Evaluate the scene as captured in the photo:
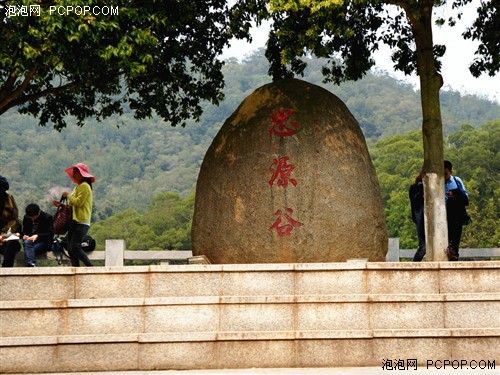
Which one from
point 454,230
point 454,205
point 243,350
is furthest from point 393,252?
point 243,350

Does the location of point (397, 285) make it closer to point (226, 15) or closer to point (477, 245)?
point (226, 15)

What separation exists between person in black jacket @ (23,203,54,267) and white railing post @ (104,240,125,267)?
1232 millimetres

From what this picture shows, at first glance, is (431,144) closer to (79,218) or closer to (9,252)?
(79,218)

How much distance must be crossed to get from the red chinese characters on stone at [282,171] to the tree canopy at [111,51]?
95.4 inches

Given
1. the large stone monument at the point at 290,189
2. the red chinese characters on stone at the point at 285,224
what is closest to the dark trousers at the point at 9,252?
the large stone monument at the point at 290,189

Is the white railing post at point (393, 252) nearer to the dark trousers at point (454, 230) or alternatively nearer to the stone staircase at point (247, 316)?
the dark trousers at point (454, 230)

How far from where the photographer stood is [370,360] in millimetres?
8078

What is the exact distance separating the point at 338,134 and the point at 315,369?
3272mm

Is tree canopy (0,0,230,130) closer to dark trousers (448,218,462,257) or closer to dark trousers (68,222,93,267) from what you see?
dark trousers (68,222,93,267)

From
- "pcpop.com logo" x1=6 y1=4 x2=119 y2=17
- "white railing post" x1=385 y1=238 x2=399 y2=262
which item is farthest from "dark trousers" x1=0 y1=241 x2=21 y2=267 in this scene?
"white railing post" x1=385 y1=238 x2=399 y2=262

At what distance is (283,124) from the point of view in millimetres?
9789

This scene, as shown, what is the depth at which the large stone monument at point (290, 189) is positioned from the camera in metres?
9.41

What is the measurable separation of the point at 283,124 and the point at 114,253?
13.3ft

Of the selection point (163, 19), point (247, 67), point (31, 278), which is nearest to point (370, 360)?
point (31, 278)
